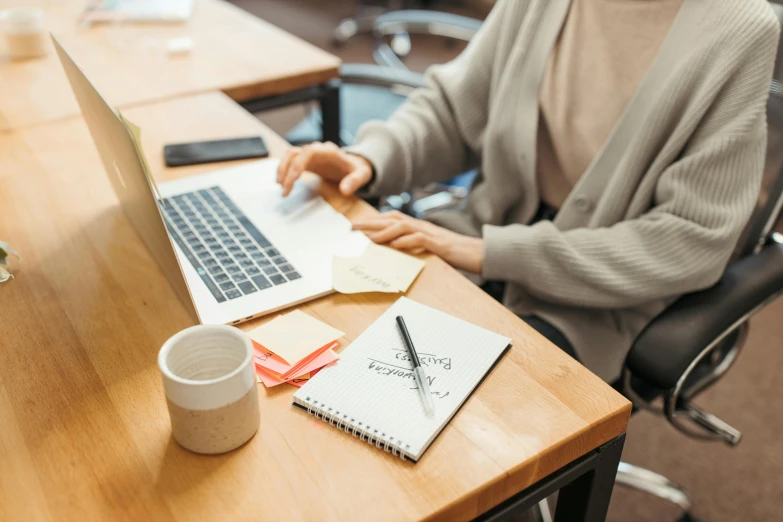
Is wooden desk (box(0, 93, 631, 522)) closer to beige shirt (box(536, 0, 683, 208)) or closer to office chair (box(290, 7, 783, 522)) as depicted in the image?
office chair (box(290, 7, 783, 522))

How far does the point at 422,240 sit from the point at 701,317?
0.39 m

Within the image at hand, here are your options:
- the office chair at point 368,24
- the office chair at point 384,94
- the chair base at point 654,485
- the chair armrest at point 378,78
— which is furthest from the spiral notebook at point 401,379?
the office chair at point 368,24

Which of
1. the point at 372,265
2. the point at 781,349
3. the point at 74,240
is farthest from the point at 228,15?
the point at 781,349

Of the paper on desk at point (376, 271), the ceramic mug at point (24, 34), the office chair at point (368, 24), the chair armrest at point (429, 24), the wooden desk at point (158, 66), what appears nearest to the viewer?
the paper on desk at point (376, 271)

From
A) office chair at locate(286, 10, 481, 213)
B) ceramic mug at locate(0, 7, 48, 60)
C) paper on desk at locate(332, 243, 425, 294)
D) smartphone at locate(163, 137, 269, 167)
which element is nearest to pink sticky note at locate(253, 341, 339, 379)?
paper on desk at locate(332, 243, 425, 294)

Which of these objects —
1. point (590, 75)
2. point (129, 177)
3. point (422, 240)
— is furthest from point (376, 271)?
point (590, 75)

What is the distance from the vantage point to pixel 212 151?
46.0 inches

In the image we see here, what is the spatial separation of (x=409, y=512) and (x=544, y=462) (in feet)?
0.47

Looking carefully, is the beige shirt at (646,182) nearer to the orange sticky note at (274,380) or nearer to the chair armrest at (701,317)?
the chair armrest at (701,317)

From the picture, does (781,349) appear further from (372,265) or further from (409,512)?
(409,512)

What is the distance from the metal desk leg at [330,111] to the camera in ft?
5.09

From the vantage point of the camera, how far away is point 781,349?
1.99 metres

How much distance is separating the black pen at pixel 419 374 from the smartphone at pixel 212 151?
52cm

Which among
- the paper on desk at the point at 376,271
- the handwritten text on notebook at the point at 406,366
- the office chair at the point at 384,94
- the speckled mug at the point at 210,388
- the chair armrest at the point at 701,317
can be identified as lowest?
the office chair at the point at 384,94
